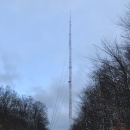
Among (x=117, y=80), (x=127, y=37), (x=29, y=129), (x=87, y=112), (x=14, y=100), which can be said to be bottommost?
(x=117, y=80)

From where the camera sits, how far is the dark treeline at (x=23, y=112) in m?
109

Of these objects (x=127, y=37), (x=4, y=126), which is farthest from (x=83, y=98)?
(x=4, y=126)

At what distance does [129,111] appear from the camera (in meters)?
14.3

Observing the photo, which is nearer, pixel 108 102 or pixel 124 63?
pixel 124 63

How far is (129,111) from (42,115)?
113m

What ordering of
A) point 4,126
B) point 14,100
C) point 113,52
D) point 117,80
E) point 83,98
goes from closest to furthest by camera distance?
1. point 113,52
2. point 117,80
3. point 83,98
4. point 4,126
5. point 14,100

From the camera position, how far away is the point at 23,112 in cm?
12212

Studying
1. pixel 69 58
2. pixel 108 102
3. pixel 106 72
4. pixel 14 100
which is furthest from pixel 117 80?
pixel 14 100

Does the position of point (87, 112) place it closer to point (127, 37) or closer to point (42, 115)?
point (127, 37)

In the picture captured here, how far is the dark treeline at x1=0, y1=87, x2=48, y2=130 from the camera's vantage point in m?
109

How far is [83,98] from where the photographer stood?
146ft

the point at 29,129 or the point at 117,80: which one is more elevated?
the point at 29,129

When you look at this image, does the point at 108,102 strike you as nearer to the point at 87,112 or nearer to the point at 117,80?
the point at 117,80

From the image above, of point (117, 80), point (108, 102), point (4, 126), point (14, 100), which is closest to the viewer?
point (117, 80)
